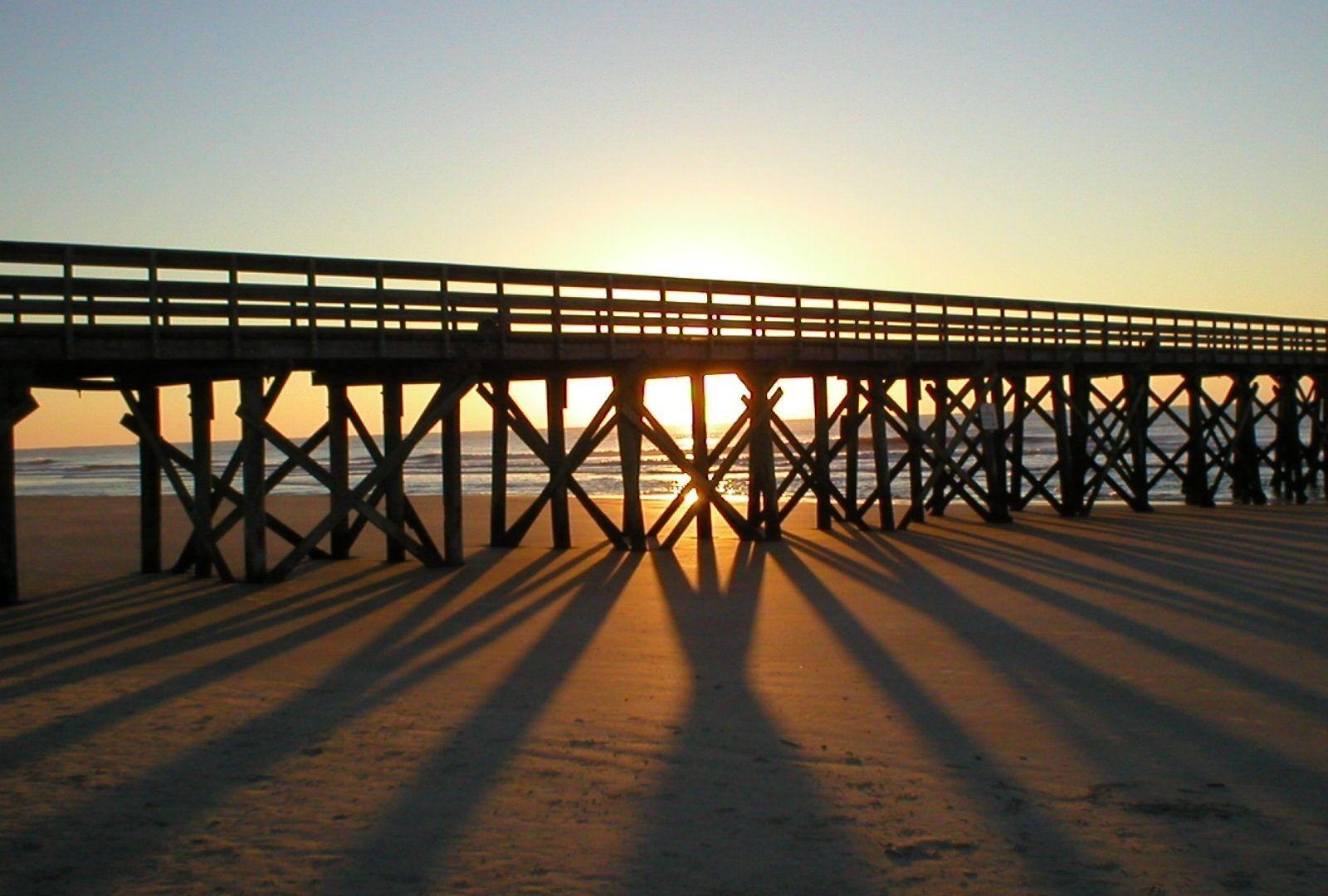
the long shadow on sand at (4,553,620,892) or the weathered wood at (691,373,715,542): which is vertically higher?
the weathered wood at (691,373,715,542)

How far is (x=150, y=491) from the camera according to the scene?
15.6 meters

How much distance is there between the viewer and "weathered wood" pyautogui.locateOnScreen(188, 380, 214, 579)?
47.5 feet

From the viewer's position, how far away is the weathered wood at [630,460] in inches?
687

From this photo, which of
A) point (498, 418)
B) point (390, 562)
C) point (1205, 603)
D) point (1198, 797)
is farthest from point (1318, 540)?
point (1198, 797)

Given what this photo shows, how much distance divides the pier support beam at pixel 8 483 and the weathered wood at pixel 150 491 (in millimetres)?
2554

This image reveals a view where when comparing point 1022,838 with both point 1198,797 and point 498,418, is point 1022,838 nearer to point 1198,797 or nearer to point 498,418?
point 1198,797

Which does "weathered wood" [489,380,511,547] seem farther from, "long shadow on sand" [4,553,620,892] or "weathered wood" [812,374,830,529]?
"weathered wood" [812,374,830,529]

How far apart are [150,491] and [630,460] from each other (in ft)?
19.2

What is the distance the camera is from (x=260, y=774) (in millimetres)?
6453

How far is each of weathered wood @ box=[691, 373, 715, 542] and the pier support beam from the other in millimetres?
8663

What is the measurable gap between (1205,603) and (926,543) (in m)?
6.42

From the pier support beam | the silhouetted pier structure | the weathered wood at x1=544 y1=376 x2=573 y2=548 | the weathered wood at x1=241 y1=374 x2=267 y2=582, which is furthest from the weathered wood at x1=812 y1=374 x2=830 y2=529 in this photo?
the pier support beam

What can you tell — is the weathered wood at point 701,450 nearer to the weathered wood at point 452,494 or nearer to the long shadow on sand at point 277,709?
the weathered wood at point 452,494

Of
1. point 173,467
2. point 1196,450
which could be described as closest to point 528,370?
point 173,467
